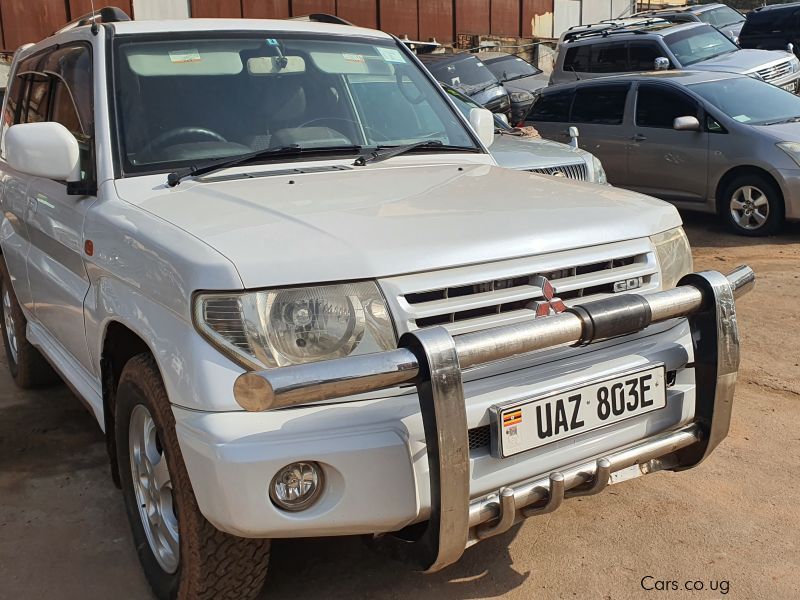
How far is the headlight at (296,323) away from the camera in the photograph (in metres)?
2.35

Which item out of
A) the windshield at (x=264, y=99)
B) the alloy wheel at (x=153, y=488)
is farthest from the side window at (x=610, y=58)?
the alloy wheel at (x=153, y=488)

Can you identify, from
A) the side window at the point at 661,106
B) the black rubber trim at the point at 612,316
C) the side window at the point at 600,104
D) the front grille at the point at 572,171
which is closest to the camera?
the black rubber trim at the point at 612,316

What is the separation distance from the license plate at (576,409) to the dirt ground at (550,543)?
2.18ft

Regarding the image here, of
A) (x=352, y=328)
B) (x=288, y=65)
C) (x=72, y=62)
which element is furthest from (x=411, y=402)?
(x=72, y=62)

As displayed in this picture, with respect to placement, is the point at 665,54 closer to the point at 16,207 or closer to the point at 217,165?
the point at 16,207

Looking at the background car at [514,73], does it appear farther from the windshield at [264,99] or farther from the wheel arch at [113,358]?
the wheel arch at [113,358]

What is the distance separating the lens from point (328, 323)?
242 centimetres

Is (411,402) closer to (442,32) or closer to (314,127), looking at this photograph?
(314,127)

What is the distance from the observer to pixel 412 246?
98.1 inches

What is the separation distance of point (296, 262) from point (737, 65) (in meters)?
11.6

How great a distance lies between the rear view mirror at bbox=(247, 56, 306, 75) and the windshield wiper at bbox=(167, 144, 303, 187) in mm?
456

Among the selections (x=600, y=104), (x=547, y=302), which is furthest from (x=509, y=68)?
(x=547, y=302)

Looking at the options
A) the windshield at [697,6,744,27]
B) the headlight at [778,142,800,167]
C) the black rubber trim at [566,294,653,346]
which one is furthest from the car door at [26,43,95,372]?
the windshield at [697,6,744,27]

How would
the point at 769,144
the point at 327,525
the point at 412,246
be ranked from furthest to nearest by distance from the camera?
the point at 769,144 → the point at 412,246 → the point at 327,525
